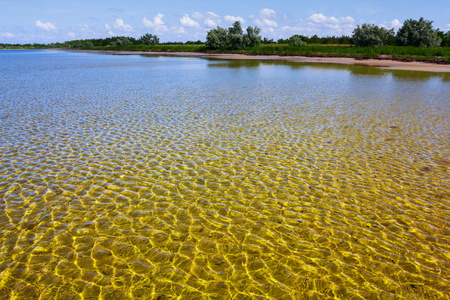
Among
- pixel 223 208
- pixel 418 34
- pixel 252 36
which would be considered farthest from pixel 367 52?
pixel 223 208

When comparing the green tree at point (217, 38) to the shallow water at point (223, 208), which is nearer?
the shallow water at point (223, 208)

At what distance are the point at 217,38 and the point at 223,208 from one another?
12090 centimetres

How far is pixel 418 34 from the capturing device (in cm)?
8706

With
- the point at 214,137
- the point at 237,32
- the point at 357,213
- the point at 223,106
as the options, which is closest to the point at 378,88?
the point at 223,106

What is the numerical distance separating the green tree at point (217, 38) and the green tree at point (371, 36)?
171ft

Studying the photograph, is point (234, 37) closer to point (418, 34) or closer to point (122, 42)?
point (418, 34)

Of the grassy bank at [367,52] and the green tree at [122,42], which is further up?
the green tree at [122,42]

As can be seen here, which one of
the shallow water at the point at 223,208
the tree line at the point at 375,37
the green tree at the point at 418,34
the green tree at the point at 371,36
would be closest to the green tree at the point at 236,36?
the tree line at the point at 375,37

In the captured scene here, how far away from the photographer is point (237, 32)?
121 m

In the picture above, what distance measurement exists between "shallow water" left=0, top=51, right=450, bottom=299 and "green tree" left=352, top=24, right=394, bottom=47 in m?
84.0

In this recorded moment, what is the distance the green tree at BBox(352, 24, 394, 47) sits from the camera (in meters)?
88.9

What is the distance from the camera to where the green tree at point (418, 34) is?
86.2 m

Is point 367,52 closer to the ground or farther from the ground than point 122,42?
closer to the ground

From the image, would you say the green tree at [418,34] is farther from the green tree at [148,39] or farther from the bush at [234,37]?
the green tree at [148,39]
